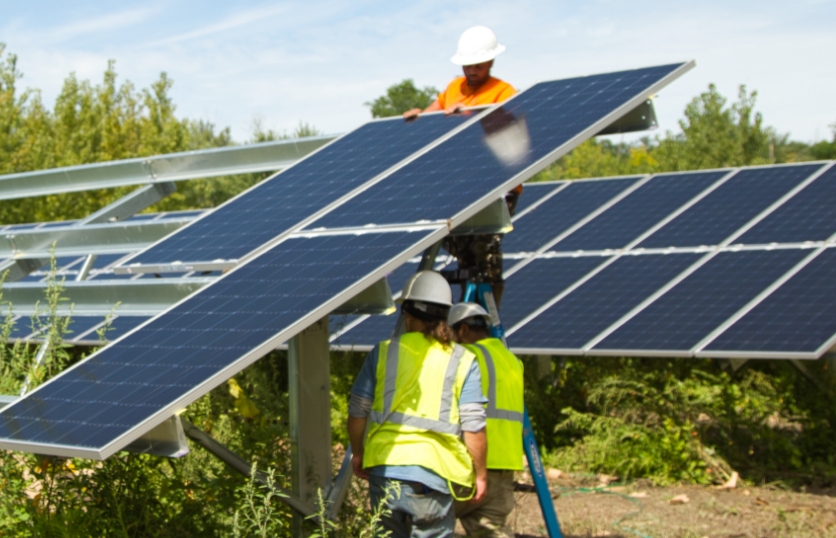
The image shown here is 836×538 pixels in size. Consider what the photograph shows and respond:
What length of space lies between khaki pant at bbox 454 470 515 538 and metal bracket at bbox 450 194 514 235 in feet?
4.85

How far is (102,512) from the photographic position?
6398 mm

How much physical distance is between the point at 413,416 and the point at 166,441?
4.43ft

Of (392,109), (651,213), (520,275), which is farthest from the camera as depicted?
(392,109)

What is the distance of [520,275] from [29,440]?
8.12 meters

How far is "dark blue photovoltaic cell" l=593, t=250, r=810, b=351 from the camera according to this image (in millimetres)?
10352

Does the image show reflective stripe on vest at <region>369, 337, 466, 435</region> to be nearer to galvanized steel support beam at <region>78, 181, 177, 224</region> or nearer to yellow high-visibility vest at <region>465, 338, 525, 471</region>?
yellow high-visibility vest at <region>465, 338, 525, 471</region>

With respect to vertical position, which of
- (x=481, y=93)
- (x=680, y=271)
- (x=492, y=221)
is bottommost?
(x=680, y=271)

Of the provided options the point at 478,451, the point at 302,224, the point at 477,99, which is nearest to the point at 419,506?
the point at 478,451

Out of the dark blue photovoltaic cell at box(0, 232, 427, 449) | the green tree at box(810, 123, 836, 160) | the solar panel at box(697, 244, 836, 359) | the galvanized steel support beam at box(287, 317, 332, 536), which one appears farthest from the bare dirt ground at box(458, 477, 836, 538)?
the green tree at box(810, 123, 836, 160)

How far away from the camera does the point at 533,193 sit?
1576 centimetres

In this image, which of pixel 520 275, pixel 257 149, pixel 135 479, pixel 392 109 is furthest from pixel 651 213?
pixel 392 109

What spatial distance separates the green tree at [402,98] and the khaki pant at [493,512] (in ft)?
225

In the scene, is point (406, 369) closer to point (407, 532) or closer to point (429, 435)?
point (429, 435)

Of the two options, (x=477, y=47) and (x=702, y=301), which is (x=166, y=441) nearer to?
(x=477, y=47)
